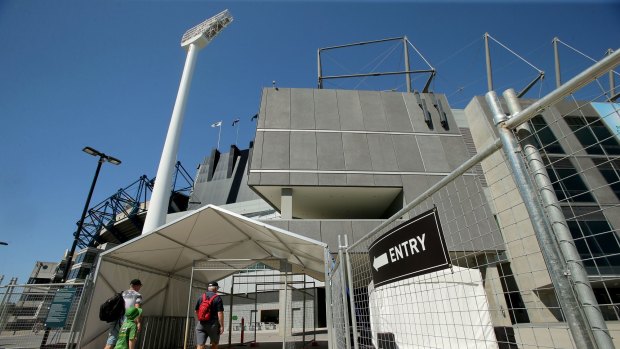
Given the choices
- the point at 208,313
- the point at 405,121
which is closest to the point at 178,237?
the point at 208,313

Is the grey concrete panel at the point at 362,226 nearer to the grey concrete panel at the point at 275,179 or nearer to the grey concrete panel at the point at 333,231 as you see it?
the grey concrete panel at the point at 333,231

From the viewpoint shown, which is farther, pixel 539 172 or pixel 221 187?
pixel 221 187

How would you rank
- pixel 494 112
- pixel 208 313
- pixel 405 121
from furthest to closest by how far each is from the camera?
pixel 405 121
pixel 208 313
pixel 494 112

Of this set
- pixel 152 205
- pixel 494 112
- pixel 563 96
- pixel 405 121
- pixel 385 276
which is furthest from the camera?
pixel 152 205

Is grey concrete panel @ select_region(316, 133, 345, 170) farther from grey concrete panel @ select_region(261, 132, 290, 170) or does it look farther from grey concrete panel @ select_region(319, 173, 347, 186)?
grey concrete panel @ select_region(261, 132, 290, 170)

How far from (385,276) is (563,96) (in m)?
2.08

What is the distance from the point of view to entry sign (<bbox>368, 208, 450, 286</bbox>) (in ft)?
7.75

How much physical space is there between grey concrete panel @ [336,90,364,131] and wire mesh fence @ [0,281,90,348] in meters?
15.2

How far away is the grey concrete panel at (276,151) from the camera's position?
17891 millimetres

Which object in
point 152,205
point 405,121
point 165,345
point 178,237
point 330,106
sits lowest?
point 165,345

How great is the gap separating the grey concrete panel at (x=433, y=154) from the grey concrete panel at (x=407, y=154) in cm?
31

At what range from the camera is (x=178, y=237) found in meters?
9.50

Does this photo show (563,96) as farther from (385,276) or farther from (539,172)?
(385,276)

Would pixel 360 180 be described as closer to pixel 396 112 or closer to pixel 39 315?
pixel 396 112
